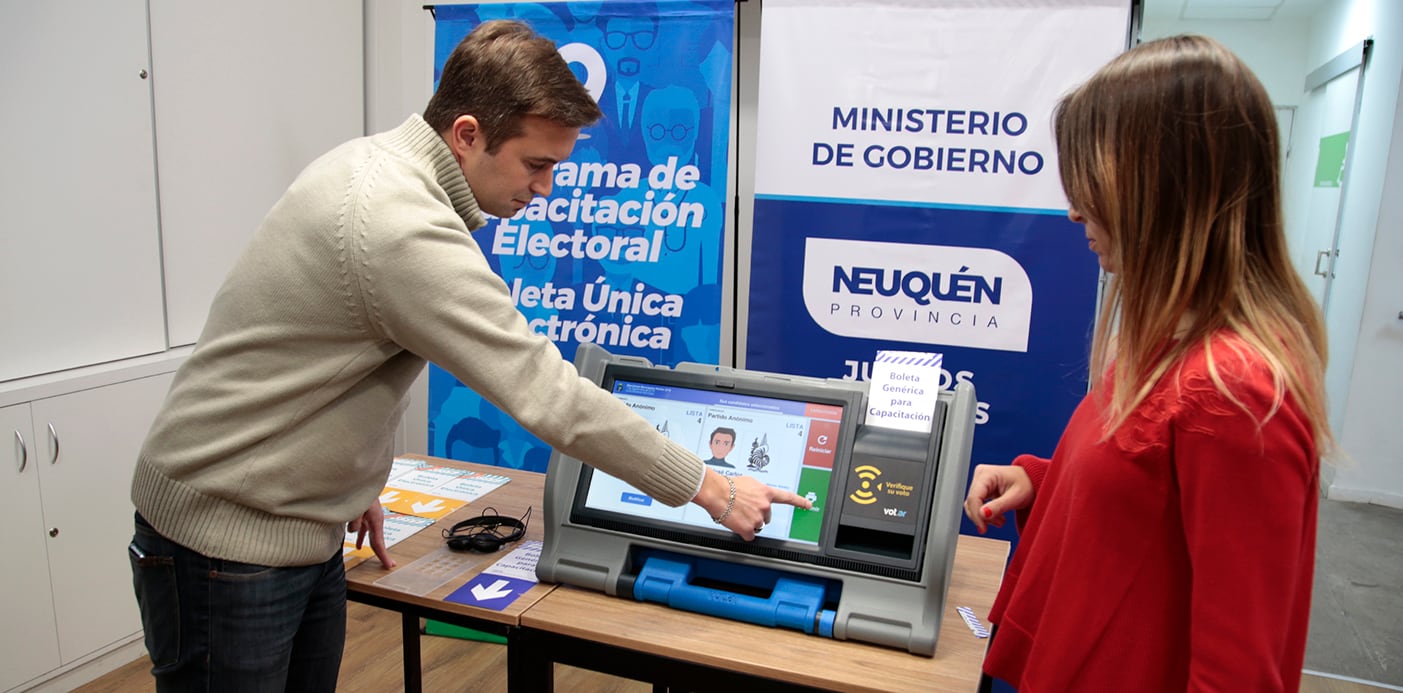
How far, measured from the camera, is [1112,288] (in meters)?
1.07

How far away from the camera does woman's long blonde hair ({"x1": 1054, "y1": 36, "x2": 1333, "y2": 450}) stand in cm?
95

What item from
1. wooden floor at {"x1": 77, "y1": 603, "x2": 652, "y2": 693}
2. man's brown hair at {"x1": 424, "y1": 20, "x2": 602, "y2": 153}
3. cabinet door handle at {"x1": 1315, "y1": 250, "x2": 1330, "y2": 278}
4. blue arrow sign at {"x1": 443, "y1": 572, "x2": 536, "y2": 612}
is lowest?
wooden floor at {"x1": 77, "y1": 603, "x2": 652, "y2": 693}

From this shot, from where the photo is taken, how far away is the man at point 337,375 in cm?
121

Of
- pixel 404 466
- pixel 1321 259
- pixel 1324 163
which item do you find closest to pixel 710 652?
pixel 404 466

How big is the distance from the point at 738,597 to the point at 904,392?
44 centimetres

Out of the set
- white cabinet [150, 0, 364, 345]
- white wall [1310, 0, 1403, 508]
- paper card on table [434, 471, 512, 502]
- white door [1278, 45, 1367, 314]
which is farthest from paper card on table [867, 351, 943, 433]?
white door [1278, 45, 1367, 314]

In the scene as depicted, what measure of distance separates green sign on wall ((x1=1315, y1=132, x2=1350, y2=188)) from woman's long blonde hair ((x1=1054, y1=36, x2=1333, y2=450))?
4661 millimetres

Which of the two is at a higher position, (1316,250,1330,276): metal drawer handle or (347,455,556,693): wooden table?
(1316,250,1330,276): metal drawer handle

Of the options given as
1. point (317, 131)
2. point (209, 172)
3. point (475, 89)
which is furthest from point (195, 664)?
point (317, 131)

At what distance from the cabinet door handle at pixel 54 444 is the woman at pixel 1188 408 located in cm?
263

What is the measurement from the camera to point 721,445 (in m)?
1.59

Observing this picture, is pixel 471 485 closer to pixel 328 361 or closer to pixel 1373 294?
pixel 328 361

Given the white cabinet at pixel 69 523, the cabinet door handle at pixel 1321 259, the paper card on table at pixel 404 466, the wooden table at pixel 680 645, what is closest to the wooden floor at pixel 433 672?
the white cabinet at pixel 69 523

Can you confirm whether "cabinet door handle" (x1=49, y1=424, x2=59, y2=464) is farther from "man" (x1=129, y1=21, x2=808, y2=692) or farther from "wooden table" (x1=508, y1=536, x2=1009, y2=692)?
"wooden table" (x1=508, y1=536, x2=1009, y2=692)
